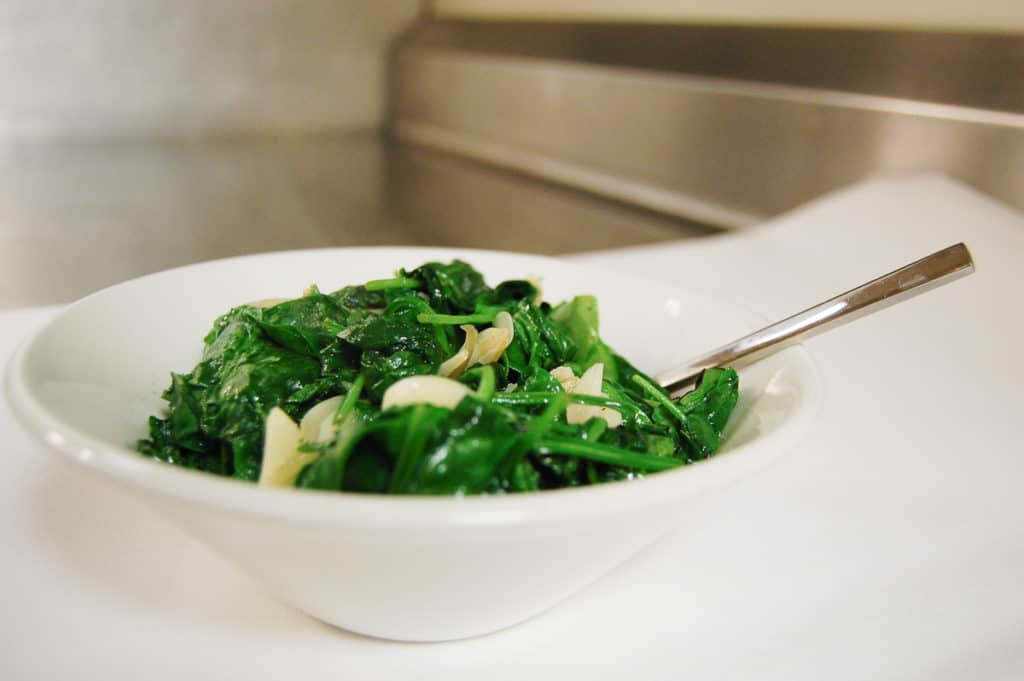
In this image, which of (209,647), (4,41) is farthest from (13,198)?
(209,647)

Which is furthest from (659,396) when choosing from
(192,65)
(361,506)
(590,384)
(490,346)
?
(192,65)

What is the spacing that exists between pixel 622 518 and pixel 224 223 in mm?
2748

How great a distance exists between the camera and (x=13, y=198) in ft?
10.7

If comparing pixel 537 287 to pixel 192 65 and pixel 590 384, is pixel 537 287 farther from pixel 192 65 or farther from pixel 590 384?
pixel 192 65

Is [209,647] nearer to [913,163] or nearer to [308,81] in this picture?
[913,163]

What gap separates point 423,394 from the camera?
0.85 metres

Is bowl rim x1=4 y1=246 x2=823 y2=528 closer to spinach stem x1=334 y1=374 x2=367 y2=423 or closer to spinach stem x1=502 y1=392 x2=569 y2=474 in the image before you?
spinach stem x1=502 y1=392 x2=569 y2=474

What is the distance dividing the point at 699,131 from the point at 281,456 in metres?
2.26

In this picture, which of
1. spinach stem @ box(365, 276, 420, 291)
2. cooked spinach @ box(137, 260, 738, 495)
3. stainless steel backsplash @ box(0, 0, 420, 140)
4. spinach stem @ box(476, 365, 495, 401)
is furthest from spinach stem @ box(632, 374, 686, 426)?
stainless steel backsplash @ box(0, 0, 420, 140)

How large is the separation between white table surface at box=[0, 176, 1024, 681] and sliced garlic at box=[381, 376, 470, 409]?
238 mm

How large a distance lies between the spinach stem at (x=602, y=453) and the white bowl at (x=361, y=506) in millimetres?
72

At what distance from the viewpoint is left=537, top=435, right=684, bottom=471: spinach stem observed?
2.74ft

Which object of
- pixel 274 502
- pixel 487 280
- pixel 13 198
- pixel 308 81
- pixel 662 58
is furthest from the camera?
pixel 308 81

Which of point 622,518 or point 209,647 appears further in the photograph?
point 209,647
